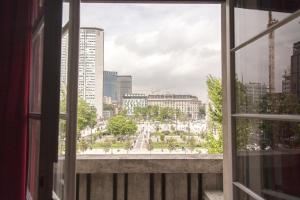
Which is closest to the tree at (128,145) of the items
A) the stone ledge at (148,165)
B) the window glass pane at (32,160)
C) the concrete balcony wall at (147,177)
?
the concrete balcony wall at (147,177)

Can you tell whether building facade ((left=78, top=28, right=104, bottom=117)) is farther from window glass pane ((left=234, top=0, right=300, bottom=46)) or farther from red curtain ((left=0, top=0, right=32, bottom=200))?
window glass pane ((left=234, top=0, right=300, bottom=46))

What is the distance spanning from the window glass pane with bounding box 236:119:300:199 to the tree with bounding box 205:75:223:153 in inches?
74.3

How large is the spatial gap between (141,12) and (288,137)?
109 inches

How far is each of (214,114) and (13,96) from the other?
2314 millimetres

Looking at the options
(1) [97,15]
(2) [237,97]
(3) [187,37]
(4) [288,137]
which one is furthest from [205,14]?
(4) [288,137]

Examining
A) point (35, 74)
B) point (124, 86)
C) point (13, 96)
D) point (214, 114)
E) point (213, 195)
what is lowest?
point (213, 195)

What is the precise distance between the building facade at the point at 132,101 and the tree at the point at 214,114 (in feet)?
2.53

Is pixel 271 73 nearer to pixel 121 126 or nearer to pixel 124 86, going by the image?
pixel 121 126

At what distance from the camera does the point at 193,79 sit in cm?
342

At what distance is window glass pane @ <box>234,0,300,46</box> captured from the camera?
1.01 metres

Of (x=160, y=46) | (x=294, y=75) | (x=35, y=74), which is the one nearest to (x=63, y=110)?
(x=35, y=74)

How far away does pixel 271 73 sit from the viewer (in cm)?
111

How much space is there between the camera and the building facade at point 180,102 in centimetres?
338

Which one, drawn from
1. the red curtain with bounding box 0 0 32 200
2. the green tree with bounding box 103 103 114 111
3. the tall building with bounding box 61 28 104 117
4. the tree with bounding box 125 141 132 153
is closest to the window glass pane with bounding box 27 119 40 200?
the red curtain with bounding box 0 0 32 200
